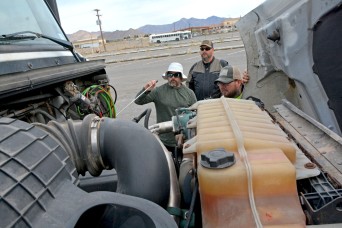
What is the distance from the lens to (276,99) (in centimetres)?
308

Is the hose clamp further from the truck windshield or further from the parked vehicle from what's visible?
the parked vehicle

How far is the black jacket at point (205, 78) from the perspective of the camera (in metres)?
4.63

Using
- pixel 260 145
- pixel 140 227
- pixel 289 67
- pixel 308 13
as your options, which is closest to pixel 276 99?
pixel 289 67

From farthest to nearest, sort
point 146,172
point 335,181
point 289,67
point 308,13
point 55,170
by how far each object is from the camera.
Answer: point 289,67
point 308,13
point 146,172
point 335,181
point 55,170

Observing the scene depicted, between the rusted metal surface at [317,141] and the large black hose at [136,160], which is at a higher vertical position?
the large black hose at [136,160]

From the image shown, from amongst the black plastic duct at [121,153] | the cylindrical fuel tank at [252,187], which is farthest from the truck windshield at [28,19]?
the cylindrical fuel tank at [252,187]

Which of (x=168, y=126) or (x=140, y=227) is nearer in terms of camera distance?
(x=140, y=227)

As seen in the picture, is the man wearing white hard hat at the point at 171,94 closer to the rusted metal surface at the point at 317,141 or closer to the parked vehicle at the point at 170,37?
the rusted metal surface at the point at 317,141

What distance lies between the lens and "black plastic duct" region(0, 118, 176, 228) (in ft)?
3.12

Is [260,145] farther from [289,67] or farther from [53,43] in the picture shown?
[53,43]

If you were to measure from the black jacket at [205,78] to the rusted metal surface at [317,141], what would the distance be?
2191mm

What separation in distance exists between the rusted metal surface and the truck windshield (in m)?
1.84

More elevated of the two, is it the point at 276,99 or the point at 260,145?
the point at 260,145

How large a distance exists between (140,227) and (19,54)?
4.91 feet
